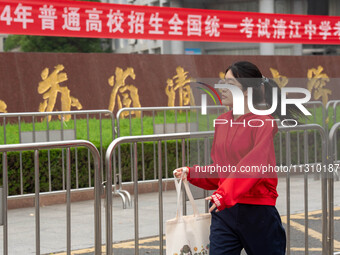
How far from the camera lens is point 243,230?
3672 mm

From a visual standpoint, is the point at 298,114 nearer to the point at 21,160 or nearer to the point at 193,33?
the point at 21,160

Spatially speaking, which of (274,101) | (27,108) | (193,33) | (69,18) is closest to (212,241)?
(274,101)

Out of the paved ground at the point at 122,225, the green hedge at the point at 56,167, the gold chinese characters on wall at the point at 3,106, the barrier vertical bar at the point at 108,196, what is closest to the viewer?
the barrier vertical bar at the point at 108,196

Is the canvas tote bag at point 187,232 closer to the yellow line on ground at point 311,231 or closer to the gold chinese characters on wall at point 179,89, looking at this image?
the yellow line on ground at point 311,231

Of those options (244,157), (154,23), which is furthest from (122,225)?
(154,23)

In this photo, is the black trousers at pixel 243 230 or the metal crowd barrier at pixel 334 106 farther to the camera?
the metal crowd barrier at pixel 334 106

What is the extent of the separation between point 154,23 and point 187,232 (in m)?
9.81

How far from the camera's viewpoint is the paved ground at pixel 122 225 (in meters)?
5.85

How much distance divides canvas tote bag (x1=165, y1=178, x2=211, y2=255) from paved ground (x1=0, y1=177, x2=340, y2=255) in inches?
48.6

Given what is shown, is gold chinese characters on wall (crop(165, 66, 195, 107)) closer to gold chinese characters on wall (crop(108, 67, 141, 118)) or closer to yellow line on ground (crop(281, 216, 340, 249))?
gold chinese characters on wall (crop(108, 67, 141, 118))

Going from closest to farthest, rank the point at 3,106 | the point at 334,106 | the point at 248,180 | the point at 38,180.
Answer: the point at 248,180, the point at 38,180, the point at 334,106, the point at 3,106

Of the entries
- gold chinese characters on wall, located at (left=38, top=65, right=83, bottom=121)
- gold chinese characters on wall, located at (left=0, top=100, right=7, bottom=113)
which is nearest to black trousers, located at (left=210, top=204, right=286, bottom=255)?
gold chinese characters on wall, located at (left=0, top=100, right=7, bottom=113)

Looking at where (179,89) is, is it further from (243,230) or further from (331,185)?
(243,230)

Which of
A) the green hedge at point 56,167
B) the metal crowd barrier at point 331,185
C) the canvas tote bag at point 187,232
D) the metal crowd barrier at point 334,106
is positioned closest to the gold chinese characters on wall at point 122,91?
the green hedge at point 56,167
